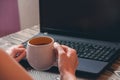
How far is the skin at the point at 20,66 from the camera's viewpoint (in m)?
0.59

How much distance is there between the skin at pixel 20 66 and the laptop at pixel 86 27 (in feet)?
0.36

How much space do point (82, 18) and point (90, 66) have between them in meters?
0.30

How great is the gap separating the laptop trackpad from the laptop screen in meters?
0.21

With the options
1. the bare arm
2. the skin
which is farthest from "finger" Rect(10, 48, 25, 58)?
the bare arm

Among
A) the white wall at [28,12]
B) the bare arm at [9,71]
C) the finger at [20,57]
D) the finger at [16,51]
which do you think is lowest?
the white wall at [28,12]

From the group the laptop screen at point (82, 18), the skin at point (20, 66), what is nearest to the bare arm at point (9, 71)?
the skin at point (20, 66)

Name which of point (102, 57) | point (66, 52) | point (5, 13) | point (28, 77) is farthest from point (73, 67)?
point (5, 13)

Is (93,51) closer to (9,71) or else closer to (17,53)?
(17,53)

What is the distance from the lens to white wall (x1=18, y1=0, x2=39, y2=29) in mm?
2176

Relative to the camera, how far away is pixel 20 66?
0.62 metres

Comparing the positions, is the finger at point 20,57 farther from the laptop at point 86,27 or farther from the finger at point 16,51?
the laptop at point 86,27

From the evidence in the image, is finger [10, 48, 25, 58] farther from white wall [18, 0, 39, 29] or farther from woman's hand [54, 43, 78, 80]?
white wall [18, 0, 39, 29]

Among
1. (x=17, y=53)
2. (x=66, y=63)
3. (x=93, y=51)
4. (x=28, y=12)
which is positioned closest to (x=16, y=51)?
(x=17, y=53)

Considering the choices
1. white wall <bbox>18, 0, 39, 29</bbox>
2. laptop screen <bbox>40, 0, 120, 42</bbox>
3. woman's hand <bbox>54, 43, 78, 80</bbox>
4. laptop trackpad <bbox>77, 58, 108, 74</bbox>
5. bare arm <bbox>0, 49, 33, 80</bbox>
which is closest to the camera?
bare arm <bbox>0, 49, 33, 80</bbox>
